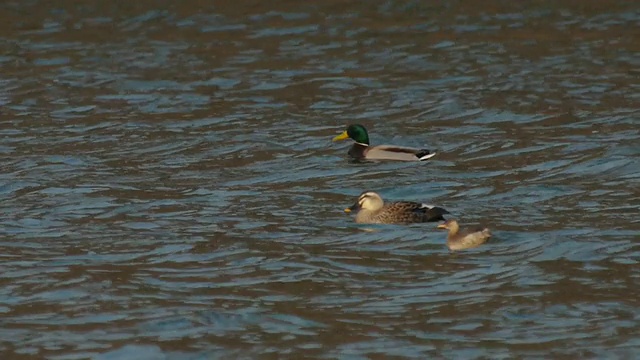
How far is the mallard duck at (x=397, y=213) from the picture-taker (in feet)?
48.6

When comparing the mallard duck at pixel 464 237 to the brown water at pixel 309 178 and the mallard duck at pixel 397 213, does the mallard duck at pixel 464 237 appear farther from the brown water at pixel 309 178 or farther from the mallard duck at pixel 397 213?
the mallard duck at pixel 397 213

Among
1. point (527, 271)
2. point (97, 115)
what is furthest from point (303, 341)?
point (97, 115)

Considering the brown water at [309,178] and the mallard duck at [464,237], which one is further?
the mallard duck at [464,237]

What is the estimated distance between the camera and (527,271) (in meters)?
12.6

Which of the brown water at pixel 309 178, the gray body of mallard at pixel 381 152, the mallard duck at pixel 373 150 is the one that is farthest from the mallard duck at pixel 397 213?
the gray body of mallard at pixel 381 152

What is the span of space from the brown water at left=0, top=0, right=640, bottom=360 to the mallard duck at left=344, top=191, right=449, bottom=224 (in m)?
0.15

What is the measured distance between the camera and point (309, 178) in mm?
17781

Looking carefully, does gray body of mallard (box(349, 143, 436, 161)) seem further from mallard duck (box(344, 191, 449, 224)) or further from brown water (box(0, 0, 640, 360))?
mallard duck (box(344, 191, 449, 224))

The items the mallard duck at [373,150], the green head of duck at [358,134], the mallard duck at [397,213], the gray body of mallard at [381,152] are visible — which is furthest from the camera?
the green head of duck at [358,134]

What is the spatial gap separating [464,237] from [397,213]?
1769mm

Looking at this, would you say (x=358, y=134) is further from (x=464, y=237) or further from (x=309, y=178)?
(x=464, y=237)

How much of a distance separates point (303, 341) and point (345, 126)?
10.6m

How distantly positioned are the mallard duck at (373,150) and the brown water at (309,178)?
201mm

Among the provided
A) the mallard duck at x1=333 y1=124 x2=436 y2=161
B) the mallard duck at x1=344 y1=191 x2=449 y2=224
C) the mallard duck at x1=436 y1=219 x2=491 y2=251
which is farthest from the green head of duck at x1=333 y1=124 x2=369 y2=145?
the mallard duck at x1=436 y1=219 x2=491 y2=251
